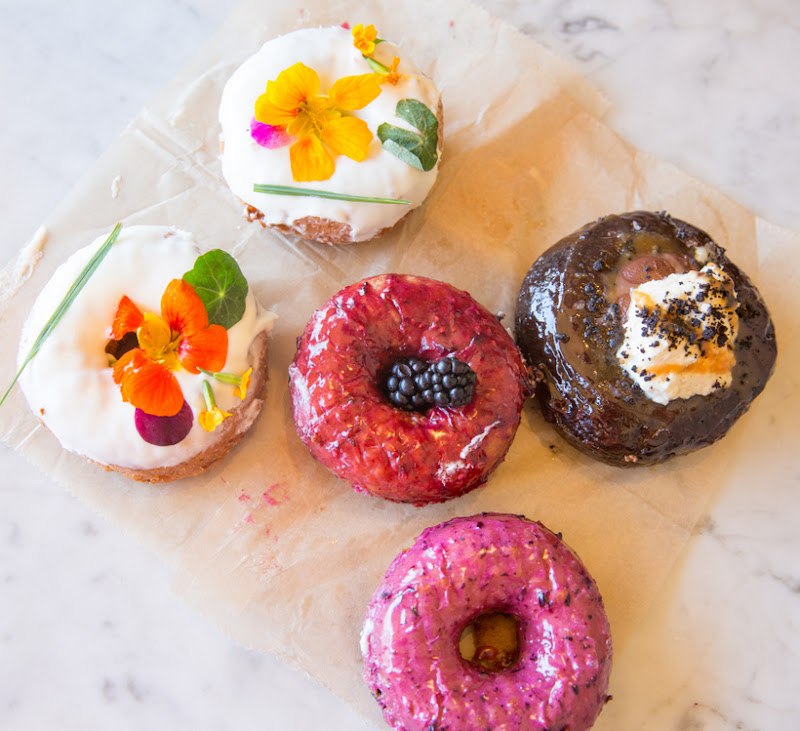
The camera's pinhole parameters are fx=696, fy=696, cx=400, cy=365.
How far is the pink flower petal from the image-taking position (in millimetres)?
2256

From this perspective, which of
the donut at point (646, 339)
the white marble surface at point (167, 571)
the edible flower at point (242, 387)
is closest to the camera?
the donut at point (646, 339)

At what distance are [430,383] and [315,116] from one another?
37.6 inches

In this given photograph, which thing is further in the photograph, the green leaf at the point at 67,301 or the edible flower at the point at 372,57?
the edible flower at the point at 372,57

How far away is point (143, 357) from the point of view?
2.08m

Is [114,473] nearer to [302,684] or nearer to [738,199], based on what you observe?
[302,684]

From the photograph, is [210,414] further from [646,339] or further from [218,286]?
[646,339]

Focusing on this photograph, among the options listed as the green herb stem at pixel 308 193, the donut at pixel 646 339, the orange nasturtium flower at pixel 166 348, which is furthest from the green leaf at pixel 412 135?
the orange nasturtium flower at pixel 166 348

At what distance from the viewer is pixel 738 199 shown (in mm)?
2672

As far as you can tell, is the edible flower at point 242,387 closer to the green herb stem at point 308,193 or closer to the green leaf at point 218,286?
the green leaf at point 218,286

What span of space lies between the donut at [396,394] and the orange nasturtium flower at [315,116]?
17.0 inches

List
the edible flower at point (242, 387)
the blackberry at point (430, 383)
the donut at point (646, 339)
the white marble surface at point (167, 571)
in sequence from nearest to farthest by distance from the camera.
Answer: the blackberry at point (430, 383) < the donut at point (646, 339) < the edible flower at point (242, 387) < the white marble surface at point (167, 571)

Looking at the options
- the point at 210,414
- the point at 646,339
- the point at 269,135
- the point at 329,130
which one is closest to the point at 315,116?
the point at 329,130

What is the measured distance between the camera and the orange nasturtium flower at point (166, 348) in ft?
6.74

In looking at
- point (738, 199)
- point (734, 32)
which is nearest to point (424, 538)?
point (738, 199)
